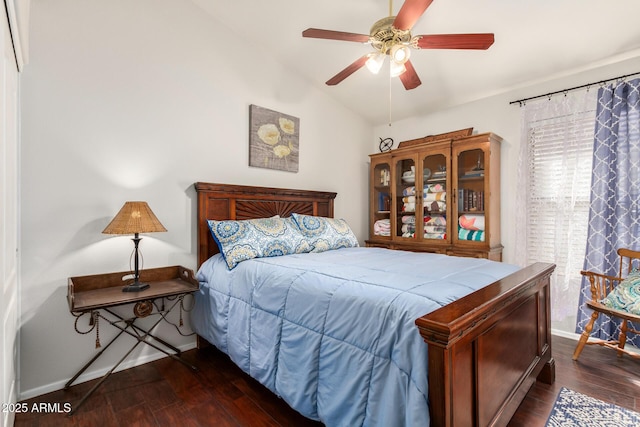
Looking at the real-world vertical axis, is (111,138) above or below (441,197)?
above

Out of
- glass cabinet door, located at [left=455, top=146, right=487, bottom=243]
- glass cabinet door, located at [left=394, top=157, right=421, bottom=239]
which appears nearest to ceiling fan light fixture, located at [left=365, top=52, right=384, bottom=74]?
glass cabinet door, located at [left=455, top=146, right=487, bottom=243]

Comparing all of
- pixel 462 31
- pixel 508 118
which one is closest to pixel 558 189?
pixel 508 118

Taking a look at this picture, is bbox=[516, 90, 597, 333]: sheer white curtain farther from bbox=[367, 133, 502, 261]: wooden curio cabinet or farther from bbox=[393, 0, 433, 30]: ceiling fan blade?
bbox=[393, 0, 433, 30]: ceiling fan blade

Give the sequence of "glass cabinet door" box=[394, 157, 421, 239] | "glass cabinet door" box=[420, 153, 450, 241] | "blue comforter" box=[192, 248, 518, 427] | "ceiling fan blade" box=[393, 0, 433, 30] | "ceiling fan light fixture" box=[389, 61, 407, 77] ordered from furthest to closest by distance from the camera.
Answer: "glass cabinet door" box=[394, 157, 421, 239] → "glass cabinet door" box=[420, 153, 450, 241] → "ceiling fan light fixture" box=[389, 61, 407, 77] → "ceiling fan blade" box=[393, 0, 433, 30] → "blue comforter" box=[192, 248, 518, 427]

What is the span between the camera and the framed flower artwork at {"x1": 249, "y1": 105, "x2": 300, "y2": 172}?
3.07m

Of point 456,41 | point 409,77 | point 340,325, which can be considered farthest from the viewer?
point 409,77

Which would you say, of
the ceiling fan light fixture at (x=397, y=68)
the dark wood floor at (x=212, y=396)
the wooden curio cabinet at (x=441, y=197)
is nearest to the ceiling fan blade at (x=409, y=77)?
the ceiling fan light fixture at (x=397, y=68)

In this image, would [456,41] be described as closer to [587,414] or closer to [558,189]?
[558,189]

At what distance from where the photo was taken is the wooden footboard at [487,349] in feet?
3.42

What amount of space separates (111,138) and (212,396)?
189cm

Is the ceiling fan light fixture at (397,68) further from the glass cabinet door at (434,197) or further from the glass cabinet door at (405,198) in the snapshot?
the glass cabinet door at (405,198)

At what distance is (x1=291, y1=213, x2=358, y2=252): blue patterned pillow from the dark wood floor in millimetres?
1201

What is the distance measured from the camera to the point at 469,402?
1194 mm

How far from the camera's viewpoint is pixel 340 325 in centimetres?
143
